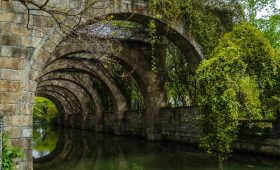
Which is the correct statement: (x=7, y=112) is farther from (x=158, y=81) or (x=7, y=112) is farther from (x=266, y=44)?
(x=158, y=81)

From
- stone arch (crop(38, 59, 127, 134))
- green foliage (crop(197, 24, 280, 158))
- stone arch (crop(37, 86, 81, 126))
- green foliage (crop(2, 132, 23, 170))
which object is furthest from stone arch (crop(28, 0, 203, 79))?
stone arch (crop(37, 86, 81, 126))

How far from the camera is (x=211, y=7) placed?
11195 mm

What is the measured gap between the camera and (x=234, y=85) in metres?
7.62

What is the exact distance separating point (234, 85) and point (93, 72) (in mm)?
12763

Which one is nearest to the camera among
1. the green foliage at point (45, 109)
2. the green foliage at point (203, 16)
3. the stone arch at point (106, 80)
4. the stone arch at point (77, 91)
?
the green foliage at point (203, 16)

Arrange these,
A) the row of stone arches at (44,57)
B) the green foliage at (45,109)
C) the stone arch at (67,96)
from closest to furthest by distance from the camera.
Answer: the row of stone arches at (44,57)
the stone arch at (67,96)
the green foliage at (45,109)

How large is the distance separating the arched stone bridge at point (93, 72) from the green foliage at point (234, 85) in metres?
2.36

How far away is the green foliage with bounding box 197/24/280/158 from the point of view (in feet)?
23.6

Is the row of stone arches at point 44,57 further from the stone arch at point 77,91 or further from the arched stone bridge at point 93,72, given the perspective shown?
the stone arch at point 77,91

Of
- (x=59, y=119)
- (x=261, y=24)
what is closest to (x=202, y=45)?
(x=261, y=24)

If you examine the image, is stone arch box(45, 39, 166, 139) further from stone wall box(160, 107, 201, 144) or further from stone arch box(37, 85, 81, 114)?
stone arch box(37, 85, 81, 114)

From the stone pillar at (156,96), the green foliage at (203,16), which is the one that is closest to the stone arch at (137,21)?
the green foliage at (203,16)

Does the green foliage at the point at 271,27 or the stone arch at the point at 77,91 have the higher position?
the green foliage at the point at 271,27

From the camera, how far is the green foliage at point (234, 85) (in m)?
7.20
